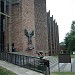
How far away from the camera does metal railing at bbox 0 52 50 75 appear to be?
15211mm

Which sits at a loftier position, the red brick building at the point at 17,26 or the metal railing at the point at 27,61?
the red brick building at the point at 17,26

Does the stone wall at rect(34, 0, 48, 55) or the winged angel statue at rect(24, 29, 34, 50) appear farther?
the stone wall at rect(34, 0, 48, 55)

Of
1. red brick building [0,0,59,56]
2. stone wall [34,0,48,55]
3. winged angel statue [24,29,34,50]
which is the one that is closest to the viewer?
red brick building [0,0,59,56]

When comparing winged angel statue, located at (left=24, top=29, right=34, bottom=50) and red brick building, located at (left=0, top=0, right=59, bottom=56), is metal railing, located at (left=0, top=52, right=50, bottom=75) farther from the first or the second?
winged angel statue, located at (left=24, top=29, right=34, bottom=50)

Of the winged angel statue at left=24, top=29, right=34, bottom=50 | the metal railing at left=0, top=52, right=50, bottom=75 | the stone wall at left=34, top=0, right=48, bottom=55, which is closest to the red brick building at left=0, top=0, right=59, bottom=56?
the winged angel statue at left=24, top=29, right=34, bottom=50

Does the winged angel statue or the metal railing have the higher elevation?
the winged angel statue

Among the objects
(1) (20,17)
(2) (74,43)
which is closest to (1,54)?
(1) (20,17)

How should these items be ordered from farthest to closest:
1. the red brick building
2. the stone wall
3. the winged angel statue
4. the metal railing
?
the stone wall → the winged angel statue → the red brick building → the metal railing

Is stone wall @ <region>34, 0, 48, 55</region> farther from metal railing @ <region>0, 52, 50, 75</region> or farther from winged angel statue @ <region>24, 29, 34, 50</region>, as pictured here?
metal railing @ <region>0, 52, 50, 75</region>

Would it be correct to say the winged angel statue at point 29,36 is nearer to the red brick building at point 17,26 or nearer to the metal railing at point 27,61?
the red brick building at point 17,26

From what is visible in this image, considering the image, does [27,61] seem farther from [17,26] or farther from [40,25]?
[40,25]

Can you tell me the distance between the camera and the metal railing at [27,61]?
49.9 ft

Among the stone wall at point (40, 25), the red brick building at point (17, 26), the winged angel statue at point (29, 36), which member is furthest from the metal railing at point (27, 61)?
the stone wall at point (40, 25)

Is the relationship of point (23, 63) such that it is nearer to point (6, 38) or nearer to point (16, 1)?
point (6, 38)
